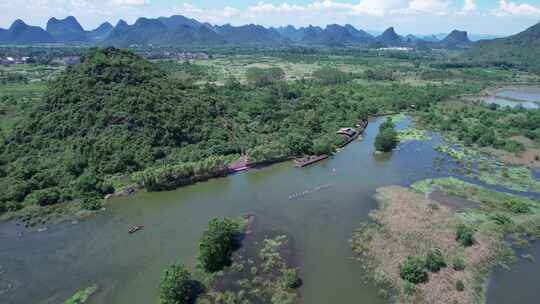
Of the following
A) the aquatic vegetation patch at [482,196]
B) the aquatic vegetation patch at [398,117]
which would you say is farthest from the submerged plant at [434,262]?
the aquatic vegetation patch at [398,117]

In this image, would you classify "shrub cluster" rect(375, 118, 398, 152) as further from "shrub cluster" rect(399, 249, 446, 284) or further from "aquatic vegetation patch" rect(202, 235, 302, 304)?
"aquatic vegetation patch" rect(202, 235, 302, 304)

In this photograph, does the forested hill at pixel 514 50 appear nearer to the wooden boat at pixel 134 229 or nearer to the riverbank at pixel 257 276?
the riverbank at pixel 257 276

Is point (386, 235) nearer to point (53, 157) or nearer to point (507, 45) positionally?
point (53, 157)

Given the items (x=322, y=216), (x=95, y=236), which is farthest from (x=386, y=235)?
(x=95, y=236)

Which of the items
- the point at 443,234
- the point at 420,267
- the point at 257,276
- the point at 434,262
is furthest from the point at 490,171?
the point at 257,276

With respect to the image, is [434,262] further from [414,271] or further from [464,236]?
[464,236]

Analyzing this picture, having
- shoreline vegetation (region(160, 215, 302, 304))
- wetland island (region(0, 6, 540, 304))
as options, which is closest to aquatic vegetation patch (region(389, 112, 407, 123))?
wetland island (region(0, 6, 540, 304))
